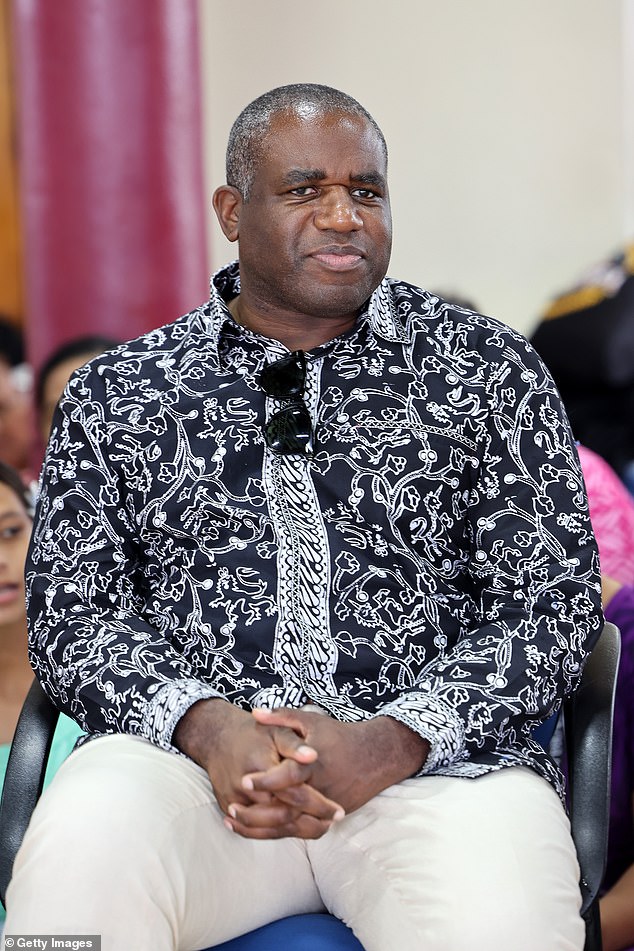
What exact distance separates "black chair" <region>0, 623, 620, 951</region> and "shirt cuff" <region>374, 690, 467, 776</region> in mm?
135

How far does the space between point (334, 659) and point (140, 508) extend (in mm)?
320

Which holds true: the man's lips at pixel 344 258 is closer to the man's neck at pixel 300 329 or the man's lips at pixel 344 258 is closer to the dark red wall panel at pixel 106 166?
the man's neck at pixel 300 329

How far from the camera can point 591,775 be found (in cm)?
139

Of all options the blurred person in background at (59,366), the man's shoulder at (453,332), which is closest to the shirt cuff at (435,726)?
the man's shoulder at (453,332)

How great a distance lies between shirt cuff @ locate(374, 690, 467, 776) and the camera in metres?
1.39

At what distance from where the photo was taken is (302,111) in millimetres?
1645

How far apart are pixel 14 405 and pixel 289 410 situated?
7.12 ft

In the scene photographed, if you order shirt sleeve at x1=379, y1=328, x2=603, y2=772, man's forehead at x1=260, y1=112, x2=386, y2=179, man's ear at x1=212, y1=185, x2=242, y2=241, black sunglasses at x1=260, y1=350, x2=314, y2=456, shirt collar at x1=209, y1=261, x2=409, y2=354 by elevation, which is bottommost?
shirt sleeve at x1=379, y1=328, x2=603, y2=772

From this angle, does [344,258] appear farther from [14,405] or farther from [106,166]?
[14,405]

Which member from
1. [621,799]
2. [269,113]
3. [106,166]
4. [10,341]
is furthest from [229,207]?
[10,341]

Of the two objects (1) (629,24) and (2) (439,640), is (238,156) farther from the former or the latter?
(1) (629,24)

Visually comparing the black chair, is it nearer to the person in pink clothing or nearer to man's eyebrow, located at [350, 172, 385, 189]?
man's eyebrow, located at [350, 172, 385, 189]

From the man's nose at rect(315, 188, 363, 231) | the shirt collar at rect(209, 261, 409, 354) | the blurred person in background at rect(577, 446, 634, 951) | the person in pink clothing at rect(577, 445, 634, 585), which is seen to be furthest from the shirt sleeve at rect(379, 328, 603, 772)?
the person in pink clothing at rect(577, 445, 634, 585)

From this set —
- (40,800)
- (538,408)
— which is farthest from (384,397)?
(40,800)
